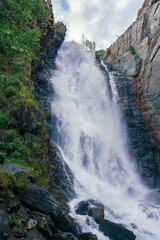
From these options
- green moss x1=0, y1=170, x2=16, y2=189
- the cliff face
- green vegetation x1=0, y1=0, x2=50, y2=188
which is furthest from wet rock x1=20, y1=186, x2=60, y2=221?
the cliff face

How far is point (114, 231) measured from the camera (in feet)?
31.4

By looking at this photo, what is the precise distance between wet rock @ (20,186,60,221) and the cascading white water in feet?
13.1

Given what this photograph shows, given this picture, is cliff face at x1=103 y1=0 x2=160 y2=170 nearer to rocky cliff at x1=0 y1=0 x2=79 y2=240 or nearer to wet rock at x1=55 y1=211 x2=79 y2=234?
rocky cliff at x1=0 y1=0 x2=79 y2=240

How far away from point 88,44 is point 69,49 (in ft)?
78.6

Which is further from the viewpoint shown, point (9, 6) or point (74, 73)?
point (74, 73)

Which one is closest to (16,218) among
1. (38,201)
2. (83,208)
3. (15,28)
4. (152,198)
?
(38,201)

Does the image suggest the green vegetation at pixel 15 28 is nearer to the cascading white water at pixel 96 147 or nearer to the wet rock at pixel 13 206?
the wet rock at pixel 13 206

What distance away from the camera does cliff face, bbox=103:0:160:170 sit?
956 inches

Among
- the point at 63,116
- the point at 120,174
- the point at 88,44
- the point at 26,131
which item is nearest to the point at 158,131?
the point at 120,174

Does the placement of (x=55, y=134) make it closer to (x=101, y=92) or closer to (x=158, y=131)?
(x=101, y=92)

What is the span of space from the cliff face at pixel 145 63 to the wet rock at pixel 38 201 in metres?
19.1

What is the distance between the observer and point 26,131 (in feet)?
34.1

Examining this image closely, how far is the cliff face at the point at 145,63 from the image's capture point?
24289 millimetres

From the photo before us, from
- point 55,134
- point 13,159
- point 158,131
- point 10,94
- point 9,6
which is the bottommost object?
point 13,159
